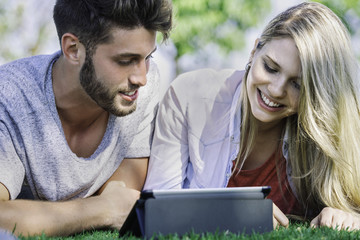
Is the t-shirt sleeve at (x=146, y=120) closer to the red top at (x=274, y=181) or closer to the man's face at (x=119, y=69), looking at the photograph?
the man's face at (x=119, y=69)

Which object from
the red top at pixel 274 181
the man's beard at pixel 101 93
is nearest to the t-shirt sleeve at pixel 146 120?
the man's beard at pixel 101 93

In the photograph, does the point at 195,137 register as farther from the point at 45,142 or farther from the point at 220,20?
the point at 220,20

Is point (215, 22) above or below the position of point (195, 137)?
below

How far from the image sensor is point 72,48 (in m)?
3.76

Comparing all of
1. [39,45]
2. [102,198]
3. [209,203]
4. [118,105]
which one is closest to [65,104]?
[118,105]

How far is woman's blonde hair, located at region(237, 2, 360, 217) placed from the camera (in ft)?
11.5

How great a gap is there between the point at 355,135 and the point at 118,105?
1705 millimetres

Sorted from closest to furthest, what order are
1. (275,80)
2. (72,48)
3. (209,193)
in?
(209,193) → (275,80) → (72,48)

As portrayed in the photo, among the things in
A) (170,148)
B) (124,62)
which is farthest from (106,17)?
(170,148)

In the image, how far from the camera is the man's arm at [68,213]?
3.06 metres

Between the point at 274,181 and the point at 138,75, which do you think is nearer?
the point at 138,75

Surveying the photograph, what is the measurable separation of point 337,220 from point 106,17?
2056 millimetres

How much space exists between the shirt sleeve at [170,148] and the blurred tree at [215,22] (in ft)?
36.4

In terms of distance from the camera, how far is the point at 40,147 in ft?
11.7
